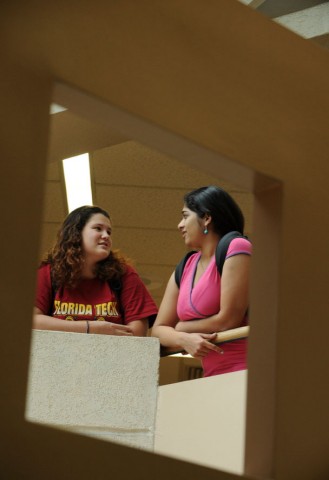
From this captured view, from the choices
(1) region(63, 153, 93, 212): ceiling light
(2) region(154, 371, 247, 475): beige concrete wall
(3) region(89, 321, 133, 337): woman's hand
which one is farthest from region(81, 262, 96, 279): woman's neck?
(1) region(63, 153, 93, 212): ceiling light

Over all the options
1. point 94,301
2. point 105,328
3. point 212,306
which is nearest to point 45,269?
point 94,301

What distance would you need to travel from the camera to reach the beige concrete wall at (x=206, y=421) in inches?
141

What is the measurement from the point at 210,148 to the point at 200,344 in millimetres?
800

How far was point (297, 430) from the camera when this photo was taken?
321 cm

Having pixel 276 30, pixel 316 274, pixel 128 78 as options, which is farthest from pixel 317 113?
pixel 128 78

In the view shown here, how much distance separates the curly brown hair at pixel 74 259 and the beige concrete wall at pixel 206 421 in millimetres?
515

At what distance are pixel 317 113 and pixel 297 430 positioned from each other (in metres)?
1.11

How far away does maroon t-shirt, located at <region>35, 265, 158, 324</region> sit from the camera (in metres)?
3.88

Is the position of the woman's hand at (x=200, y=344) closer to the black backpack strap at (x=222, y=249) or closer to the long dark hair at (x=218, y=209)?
the black backpack strap at (x=222, y=249)

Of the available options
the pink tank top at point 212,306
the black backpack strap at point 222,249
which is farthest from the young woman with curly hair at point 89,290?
the black backpack strap at point 222,249

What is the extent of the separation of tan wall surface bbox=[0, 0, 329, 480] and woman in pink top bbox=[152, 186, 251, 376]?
30 cm

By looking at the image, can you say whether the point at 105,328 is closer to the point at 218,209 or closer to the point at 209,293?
the point at 209,293

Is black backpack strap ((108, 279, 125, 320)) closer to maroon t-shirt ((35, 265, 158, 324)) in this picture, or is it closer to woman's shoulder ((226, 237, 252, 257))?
maroon t-shirt ((35, 265, 158, 324))

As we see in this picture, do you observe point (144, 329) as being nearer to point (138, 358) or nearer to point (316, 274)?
point (138, 358)
